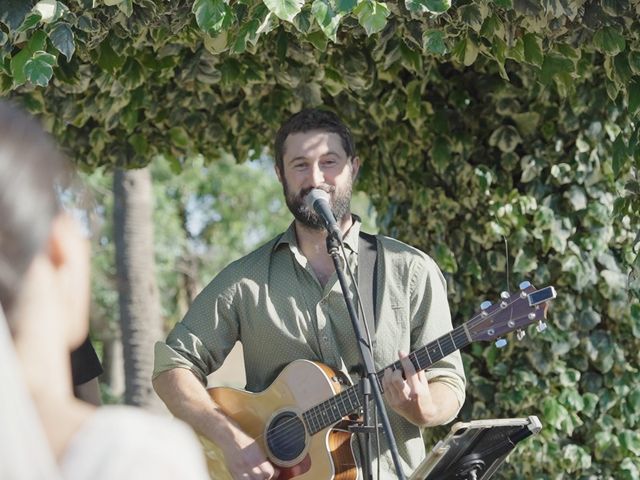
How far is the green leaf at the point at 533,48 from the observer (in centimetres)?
373

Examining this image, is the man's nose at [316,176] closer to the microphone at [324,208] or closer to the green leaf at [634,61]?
the microphone at [324,208]

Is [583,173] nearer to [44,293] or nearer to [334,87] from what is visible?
[334,87]

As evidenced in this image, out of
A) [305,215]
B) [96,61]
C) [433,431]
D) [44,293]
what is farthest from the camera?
[433,431]

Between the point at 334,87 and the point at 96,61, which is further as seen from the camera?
the point at 334,87

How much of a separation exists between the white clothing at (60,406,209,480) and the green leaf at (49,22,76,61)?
2460 millimetres

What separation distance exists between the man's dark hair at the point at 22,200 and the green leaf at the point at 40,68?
2310 mm

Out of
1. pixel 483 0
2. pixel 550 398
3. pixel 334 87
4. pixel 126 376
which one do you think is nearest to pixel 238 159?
pixel 334 87

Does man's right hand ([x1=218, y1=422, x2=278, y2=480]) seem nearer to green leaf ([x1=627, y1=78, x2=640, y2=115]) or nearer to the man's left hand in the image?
the man's left hand

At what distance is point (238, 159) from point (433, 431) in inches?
66.7

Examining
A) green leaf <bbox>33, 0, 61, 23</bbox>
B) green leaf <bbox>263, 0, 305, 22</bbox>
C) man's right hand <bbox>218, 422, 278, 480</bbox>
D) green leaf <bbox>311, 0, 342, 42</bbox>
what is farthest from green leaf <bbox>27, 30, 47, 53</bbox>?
man's right hand <bbox>218, 422, 278, 480</bbox>

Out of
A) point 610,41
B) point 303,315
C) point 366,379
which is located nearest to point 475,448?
point 366,379

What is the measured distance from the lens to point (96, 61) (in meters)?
4.09

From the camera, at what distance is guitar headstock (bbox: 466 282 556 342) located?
346 centimetres

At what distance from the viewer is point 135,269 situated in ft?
31.4
